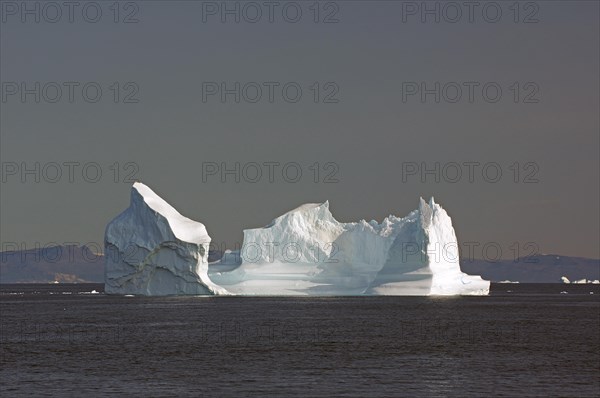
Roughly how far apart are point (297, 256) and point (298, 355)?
55.8 m

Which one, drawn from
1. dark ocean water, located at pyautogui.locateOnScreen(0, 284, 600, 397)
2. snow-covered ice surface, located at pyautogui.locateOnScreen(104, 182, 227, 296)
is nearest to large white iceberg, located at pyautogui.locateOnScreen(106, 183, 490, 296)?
snow-covered ice surface, located at pyautogui.locateOnScreen(104, 182, 227, 296)

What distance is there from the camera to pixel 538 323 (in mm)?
69688

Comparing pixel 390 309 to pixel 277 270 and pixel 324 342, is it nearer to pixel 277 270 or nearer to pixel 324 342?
pixel 277 270

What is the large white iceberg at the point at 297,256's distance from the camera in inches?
3376

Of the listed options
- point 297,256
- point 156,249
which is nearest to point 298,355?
point 156,249

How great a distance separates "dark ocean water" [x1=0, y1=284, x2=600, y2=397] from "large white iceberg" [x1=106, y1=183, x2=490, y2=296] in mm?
11310

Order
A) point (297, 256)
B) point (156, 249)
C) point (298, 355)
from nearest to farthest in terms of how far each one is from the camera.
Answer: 1. point (298, 355)
2. point (156, 249)
3. point (297, 256)

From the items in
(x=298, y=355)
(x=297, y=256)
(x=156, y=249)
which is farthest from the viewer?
(x=297, y=256)

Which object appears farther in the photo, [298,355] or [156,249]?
[156,249]

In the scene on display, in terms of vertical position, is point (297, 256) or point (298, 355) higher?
point (297, 256)

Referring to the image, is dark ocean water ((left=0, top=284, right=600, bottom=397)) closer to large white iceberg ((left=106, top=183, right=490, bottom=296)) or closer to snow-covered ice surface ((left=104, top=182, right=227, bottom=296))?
snow-covered ice surface ((left=104, top=182, right=227, bottom=296))

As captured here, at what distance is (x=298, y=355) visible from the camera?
4441cm

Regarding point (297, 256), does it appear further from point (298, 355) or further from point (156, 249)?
point (298, 355)

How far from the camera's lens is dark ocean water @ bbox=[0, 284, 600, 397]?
111 ft
